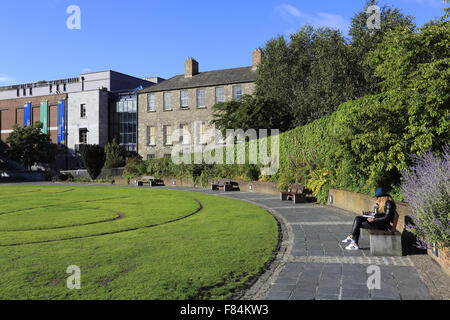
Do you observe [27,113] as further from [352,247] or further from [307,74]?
[352,247]

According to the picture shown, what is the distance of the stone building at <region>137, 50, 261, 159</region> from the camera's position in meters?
44.7

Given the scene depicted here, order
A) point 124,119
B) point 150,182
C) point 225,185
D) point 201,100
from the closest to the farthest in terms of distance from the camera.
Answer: point 225,185 → point 150,182 → point 201,100 → point 124,119

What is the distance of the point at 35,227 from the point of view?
10.0m

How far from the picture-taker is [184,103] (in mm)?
47625

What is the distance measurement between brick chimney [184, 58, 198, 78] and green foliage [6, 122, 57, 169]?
24214mm

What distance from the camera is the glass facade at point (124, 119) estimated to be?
55.3 meters

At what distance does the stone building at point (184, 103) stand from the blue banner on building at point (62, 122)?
1590 cm

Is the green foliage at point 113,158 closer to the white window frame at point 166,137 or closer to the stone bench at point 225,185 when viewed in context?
the white window frame at point 166,137

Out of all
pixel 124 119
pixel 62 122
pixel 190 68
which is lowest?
pixel 62 122

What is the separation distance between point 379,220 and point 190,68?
4566cm

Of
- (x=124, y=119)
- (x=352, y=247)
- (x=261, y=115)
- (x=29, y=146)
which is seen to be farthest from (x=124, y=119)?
(x=352, y=247)

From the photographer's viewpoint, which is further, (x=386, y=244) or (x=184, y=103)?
(x=184, y=103)

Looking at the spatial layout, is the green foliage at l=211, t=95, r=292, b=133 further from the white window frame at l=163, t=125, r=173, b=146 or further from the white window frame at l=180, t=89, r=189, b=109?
the white window frame at l=163, t=125, r=173, b=146
